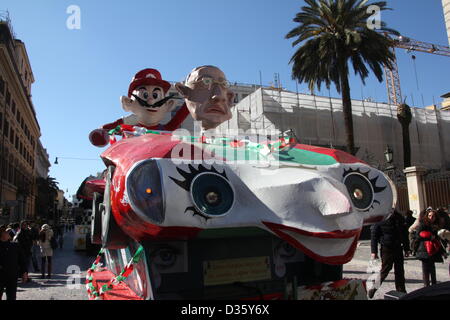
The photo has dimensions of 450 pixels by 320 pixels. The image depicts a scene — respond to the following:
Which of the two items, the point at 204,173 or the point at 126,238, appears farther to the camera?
the point at 126,238

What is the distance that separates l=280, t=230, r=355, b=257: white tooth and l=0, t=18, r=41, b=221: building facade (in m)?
22.5

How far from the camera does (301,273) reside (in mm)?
→ 3018

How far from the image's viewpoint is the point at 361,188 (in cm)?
282

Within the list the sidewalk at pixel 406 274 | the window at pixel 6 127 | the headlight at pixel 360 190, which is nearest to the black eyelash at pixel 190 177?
the headlight at pixel 360 190

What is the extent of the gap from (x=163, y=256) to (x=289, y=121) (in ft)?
88.2

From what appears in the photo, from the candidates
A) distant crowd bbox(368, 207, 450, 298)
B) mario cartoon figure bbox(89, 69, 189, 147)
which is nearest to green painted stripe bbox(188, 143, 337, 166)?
mario cartoon figure bbox(89, 69, 189, 147)

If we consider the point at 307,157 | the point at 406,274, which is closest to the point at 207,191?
the point at 307,157

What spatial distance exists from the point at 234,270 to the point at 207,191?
0.68m

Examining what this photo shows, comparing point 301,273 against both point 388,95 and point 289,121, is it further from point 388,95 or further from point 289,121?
point 388,95

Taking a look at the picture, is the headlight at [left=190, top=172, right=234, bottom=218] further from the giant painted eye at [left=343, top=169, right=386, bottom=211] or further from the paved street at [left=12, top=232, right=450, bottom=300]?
the paved street at [left=12, top=232, right=450, bottom=300]

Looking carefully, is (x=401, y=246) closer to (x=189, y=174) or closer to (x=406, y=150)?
(x=189, y=174)

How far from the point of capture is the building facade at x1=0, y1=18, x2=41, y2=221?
2738 cm

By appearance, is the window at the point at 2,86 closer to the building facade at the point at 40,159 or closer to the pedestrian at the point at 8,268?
the building facade at the point at 40,159
